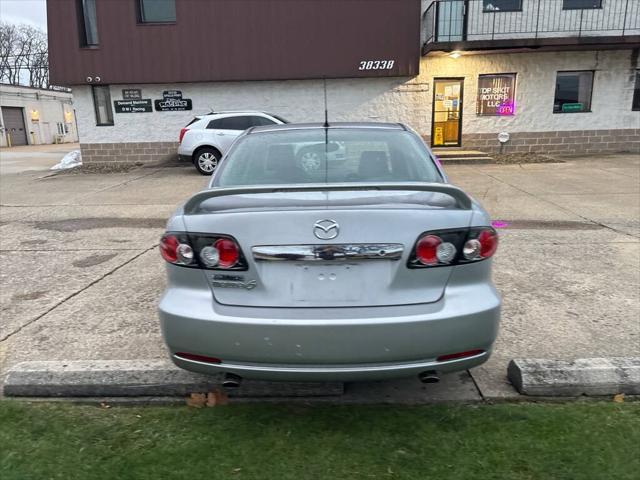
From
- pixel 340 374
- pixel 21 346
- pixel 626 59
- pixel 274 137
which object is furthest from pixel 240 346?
pixel 626 59

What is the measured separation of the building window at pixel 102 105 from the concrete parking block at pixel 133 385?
15.7 metres

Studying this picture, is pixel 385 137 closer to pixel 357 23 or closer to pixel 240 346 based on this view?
pixel 240 346

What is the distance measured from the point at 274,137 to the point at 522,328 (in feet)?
7.68

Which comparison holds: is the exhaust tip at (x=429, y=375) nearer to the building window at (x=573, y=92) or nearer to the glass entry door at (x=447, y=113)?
the glass entry door at (x=447, y=113)

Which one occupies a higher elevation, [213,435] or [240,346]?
[240,346]

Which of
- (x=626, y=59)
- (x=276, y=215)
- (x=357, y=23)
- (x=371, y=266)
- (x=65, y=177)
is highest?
(x=357, y=23)

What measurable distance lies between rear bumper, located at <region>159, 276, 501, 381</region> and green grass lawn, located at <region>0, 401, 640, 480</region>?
0.41m

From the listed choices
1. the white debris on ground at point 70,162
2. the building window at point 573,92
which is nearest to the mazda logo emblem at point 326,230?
the building window at point 573,92

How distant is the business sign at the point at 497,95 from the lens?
16.3 m

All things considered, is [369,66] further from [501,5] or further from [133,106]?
[133,106]

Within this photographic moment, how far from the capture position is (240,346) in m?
2.42

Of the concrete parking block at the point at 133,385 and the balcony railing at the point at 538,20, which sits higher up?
the balcony railing at the point at 538,20

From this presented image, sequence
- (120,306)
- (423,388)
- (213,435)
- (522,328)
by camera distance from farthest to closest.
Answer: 1. (120,306)
2. (522,328)
3. (423,388)
4. (213,435)

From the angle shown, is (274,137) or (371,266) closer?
(371,266)
